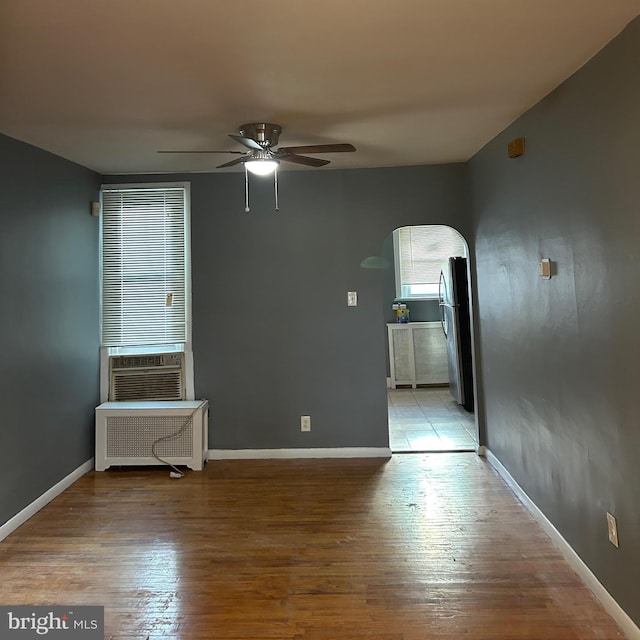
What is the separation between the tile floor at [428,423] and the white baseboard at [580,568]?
2.96 ft

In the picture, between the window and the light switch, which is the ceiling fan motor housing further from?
the window

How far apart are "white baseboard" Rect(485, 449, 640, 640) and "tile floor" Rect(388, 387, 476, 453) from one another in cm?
90

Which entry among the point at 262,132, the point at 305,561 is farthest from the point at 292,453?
the point at 262,132

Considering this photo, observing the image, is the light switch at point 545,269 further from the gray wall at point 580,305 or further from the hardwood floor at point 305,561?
the hardwood floor at point 305,561

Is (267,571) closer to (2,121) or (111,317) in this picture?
(111,317)

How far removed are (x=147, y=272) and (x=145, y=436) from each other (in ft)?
4.30

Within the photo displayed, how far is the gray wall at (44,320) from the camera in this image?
9.07 ft

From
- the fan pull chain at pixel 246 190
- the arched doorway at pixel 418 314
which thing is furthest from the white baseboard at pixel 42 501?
the arched doorway at pixel 418 314

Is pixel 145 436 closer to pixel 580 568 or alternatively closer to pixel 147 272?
pixel 147 272

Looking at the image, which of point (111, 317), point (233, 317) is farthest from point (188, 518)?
point (111, 317)

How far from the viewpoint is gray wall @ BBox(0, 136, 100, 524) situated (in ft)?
9.07

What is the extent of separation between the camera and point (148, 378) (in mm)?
3855

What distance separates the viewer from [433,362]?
643 centimetres

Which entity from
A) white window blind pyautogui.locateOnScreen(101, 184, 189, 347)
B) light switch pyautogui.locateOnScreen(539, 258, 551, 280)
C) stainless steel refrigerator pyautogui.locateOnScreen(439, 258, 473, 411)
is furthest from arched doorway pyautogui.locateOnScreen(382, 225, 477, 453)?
light switch pyautogui.locateOnScreen(539, 258, 551, 280)
